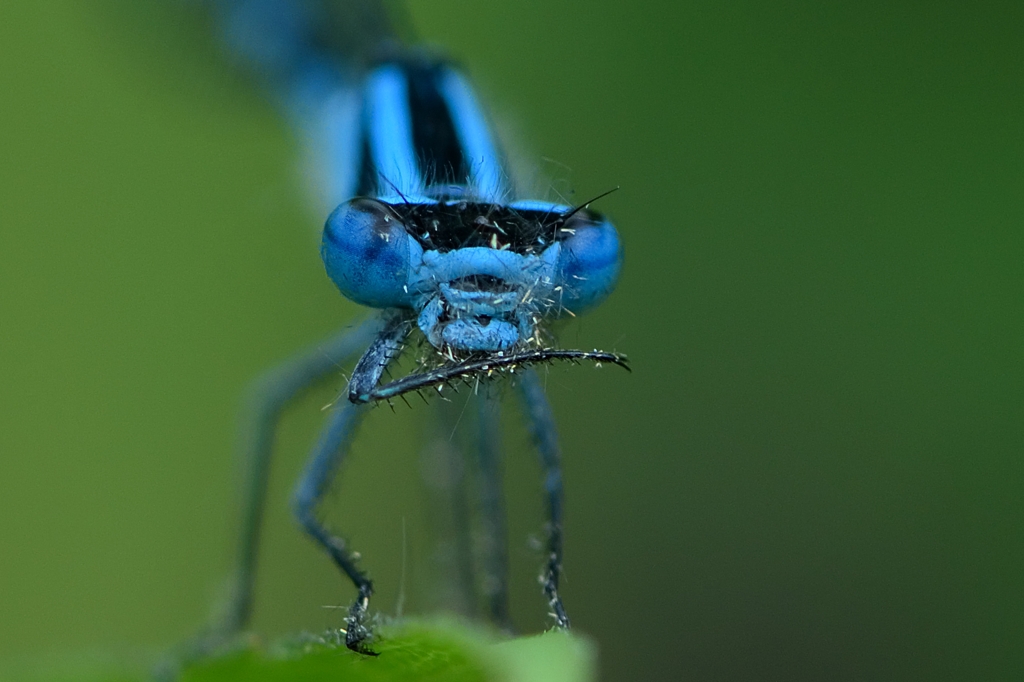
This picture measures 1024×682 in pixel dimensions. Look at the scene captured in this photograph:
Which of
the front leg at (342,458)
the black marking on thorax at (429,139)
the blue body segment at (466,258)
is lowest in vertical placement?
the front leg at (342,458)

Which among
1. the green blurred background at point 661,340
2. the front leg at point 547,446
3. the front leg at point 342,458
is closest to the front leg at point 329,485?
the front leg at point 342,458

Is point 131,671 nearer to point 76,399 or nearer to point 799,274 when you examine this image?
point 76,399

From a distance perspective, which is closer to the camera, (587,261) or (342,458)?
(587,261)

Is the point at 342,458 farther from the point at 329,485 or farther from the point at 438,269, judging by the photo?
the point at 438,269

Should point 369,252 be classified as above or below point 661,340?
below

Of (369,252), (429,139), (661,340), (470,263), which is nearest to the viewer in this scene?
(470,263)

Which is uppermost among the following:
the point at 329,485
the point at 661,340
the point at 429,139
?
the point at 661,340

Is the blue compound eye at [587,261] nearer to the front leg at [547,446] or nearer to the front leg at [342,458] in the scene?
the front leg at [547,446]

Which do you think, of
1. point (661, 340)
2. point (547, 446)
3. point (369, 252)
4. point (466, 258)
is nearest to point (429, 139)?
point (369, 252)

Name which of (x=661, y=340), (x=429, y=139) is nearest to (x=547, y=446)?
(x=429, y=139)

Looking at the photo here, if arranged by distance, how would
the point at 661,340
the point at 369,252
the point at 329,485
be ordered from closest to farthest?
the point at 369,252
the point at 329,485
the point at 661,340
